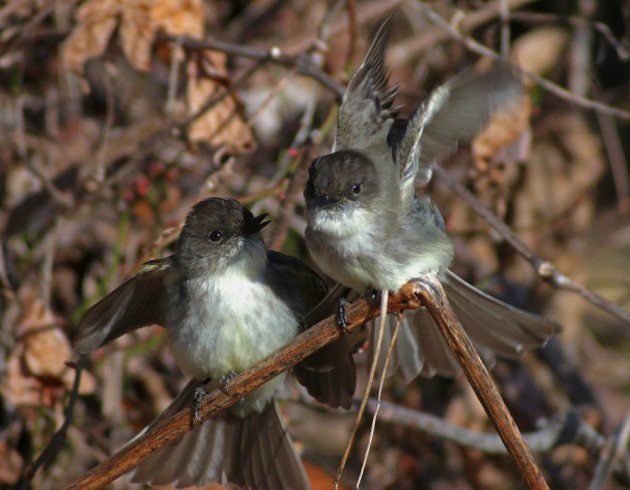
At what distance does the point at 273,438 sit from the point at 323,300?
2.14 feet

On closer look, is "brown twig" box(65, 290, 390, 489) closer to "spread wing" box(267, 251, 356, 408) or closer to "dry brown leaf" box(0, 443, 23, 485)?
"spread wing" box(267, 251, 356, 408)

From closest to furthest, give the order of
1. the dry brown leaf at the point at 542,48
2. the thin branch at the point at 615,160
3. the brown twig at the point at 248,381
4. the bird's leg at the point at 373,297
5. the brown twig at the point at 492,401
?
the brown twig at the point at 492,401 → the brown twig at the point at 248,381 → the bird's leg at the point at 373,297 → the thin branch at the point at 615,160 → the dry brown leaf at the point at 542,48

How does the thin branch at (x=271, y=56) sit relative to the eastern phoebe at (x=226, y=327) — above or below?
above

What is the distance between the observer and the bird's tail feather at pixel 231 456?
12.1 feet

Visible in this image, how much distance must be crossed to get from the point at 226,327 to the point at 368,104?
0.95 meters

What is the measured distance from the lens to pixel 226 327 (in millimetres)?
3354

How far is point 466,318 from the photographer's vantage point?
11.5 feet

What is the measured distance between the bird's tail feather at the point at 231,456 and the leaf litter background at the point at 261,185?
503 millimetres

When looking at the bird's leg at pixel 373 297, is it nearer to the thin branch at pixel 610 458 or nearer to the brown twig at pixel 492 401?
the brown twig at pixel 492 401

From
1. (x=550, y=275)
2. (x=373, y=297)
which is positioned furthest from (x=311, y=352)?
(x=550, y=275)

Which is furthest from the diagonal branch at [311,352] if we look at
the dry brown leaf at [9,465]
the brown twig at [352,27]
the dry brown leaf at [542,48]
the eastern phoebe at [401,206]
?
the dry brown leaf at [542,48]

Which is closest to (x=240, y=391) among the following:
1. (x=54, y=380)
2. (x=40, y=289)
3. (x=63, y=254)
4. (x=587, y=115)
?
(x=54, y=380)

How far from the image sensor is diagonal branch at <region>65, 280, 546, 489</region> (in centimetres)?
264

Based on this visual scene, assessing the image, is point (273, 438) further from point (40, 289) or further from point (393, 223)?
point (40, 289)
